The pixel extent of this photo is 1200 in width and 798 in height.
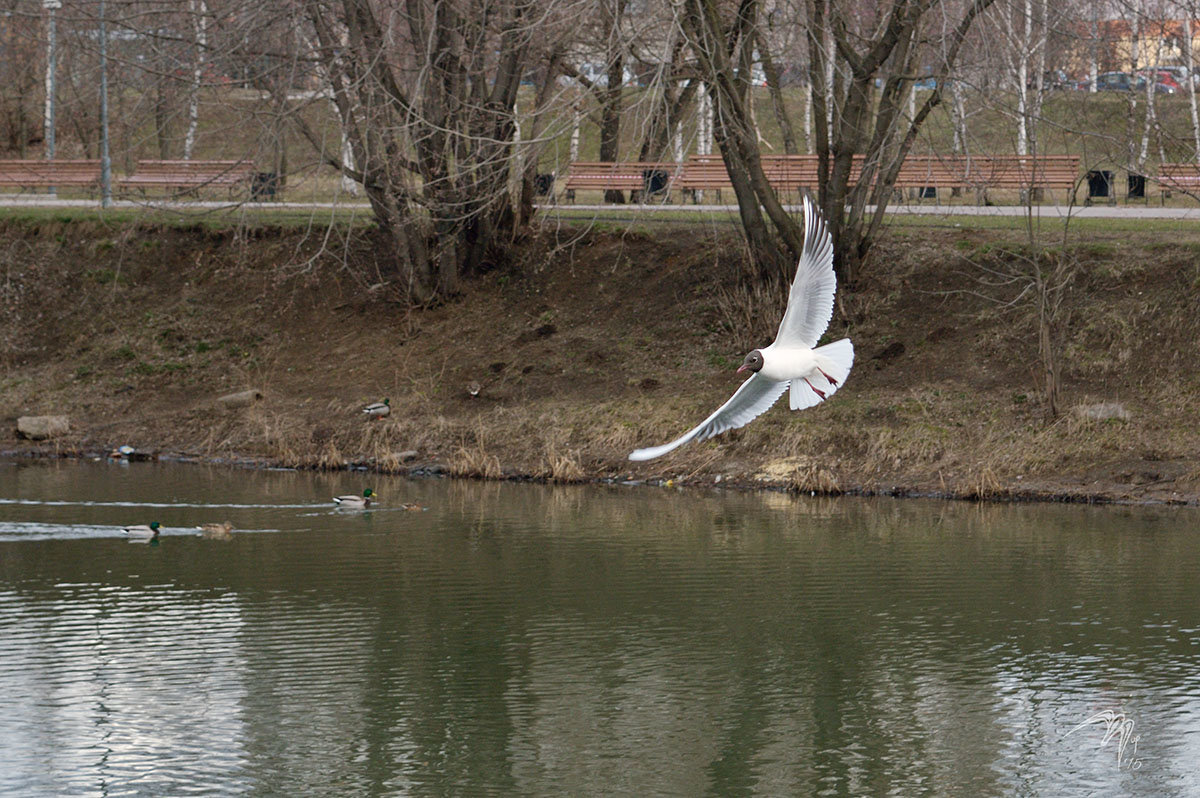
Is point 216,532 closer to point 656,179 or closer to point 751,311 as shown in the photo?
point 751,311

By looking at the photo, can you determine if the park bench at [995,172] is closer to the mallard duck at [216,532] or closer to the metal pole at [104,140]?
the mallard duck at [216,532]

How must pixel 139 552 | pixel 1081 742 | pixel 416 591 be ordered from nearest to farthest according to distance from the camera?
A: pixel 1081 742
pixel 416 591
pixel 139 552

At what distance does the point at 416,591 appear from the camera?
17.6 meters

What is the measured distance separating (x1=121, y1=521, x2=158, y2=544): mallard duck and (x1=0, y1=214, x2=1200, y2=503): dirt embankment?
602 cm

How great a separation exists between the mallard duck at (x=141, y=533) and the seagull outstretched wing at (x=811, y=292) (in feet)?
30.6

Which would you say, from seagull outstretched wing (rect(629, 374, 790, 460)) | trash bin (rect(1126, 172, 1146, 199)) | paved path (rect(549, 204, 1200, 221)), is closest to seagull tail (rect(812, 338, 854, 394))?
seagull outstretched wing (rect(629, 374, 790, 460))

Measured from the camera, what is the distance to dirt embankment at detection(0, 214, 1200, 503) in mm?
23891

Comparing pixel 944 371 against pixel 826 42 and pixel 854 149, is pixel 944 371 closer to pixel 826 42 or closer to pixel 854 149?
pixel 854 149

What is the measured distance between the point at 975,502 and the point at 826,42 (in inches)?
306

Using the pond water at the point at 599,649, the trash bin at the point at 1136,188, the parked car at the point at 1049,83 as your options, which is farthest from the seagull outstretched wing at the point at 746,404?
the trash bin at the point at 1136,188

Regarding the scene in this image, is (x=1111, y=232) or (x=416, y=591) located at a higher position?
(x=1111, y=232)

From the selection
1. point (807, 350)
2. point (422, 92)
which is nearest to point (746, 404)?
point (807, 350)

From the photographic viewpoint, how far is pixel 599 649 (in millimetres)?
15273

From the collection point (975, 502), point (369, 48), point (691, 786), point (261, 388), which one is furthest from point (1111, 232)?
point (691, 786)
